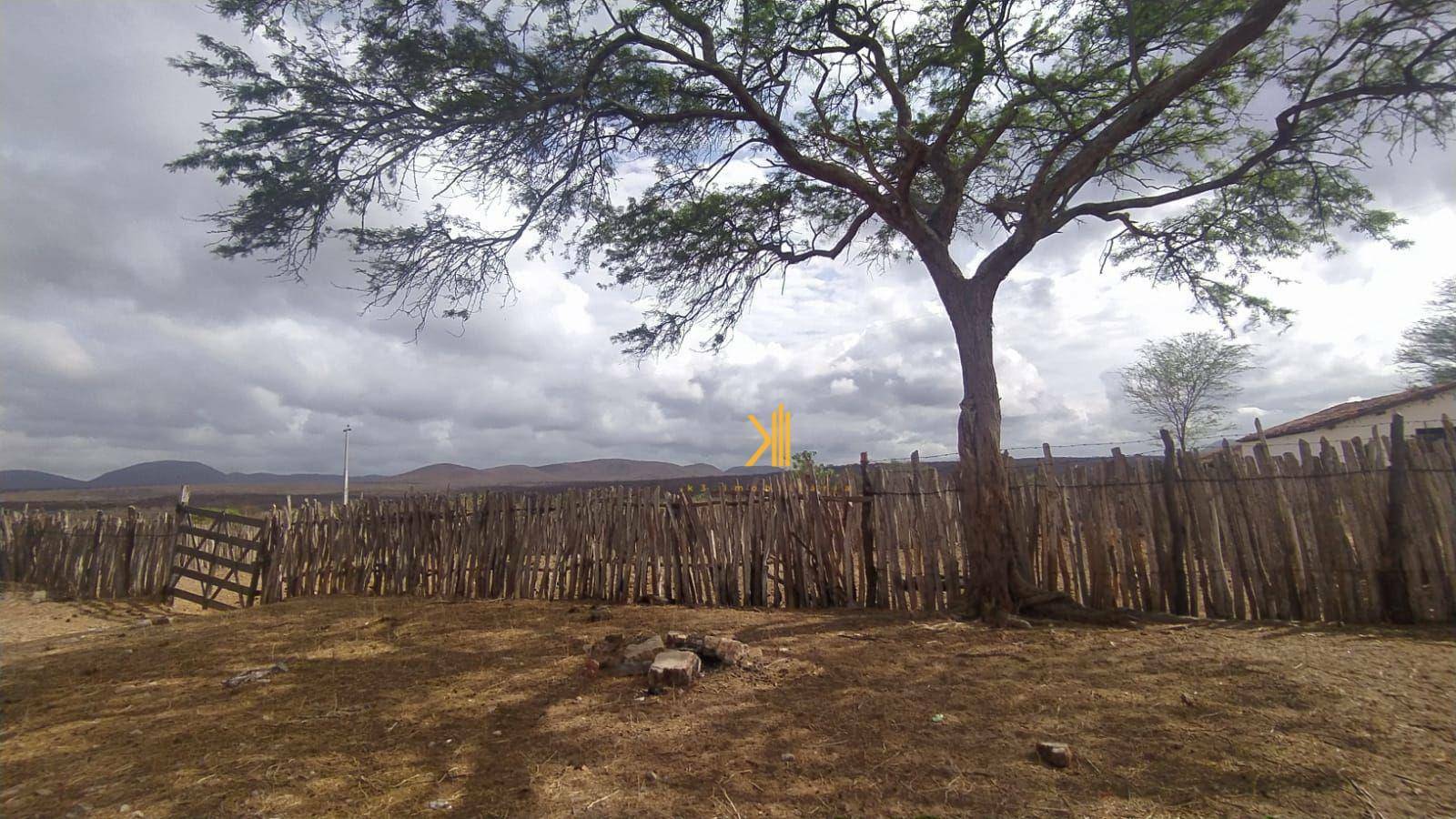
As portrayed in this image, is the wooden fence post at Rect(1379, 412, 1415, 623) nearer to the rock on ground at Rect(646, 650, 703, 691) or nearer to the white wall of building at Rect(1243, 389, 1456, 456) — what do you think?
the rock on ground at Rect(646, 650, 703, 691)

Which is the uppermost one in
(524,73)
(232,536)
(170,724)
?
(524,73)

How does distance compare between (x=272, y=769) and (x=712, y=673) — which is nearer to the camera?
(x=272, y=769)

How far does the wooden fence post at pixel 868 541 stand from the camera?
702cm

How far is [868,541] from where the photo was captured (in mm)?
7066

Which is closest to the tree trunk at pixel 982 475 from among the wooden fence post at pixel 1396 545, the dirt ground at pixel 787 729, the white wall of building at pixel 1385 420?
the dirt ground at pixel 787 729

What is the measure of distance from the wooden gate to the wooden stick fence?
34 cm

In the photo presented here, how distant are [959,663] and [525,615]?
432 cm

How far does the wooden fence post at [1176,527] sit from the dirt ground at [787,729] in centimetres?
48

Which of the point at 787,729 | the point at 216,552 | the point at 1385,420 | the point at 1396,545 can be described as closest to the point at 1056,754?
the point at 787,729

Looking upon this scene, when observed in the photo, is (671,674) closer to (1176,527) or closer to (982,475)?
(982,475)

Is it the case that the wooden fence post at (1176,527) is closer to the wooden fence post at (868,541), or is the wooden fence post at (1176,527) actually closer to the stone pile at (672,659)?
the wooden fence post at (868,541)

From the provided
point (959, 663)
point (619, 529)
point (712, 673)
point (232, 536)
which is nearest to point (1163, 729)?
point (959, 663)

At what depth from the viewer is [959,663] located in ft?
15.8

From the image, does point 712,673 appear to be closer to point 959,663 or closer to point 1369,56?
point 959,663
